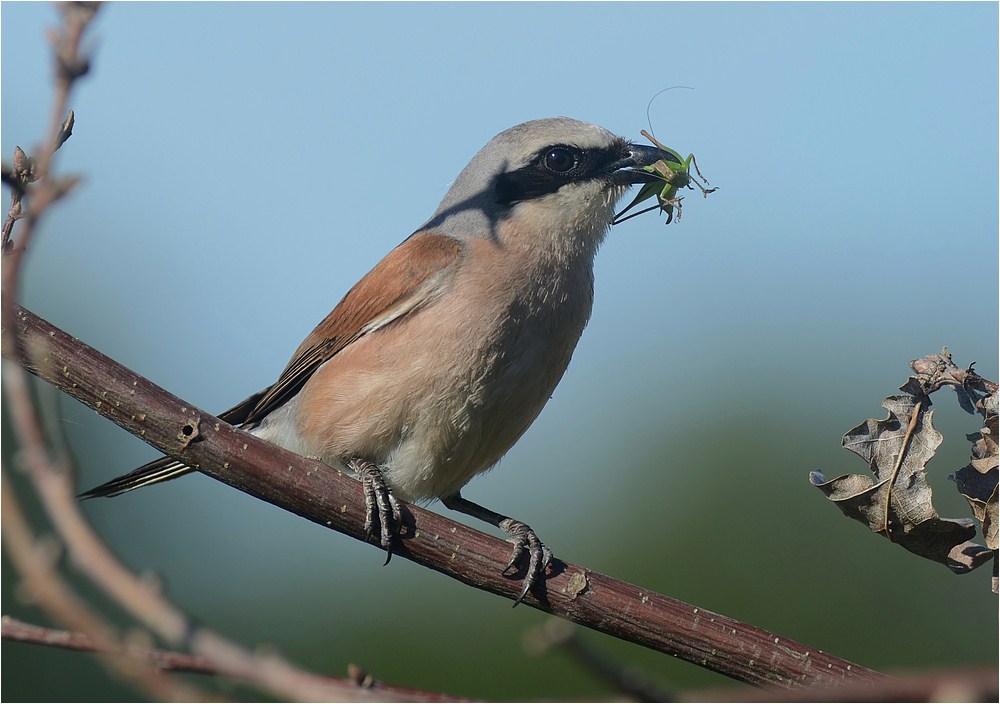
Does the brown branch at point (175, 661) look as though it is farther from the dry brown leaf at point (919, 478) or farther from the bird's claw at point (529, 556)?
the bird's claw at point (529, 556)

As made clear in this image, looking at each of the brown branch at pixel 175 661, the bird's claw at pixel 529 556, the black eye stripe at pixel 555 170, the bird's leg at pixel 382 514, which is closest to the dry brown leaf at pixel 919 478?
the bird's claw at pixel 529 556

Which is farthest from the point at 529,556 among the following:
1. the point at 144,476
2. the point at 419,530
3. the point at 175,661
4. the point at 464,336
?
the point at 175,661

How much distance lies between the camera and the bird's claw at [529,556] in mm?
2859

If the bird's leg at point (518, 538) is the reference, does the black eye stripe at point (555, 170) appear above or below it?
above

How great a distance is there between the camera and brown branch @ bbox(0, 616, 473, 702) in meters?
0.95

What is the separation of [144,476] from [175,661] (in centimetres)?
269

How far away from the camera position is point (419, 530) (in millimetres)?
2869

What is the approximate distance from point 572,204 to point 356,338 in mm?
958

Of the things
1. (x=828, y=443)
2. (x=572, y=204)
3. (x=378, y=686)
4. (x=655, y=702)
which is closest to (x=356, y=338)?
(x=572, y=204)

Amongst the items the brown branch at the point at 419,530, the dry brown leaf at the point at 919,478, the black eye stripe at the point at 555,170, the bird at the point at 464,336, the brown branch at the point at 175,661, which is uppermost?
the black eye stripe at the point at 555,170

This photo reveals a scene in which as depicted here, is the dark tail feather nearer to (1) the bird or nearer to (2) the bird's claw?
(1) the bird

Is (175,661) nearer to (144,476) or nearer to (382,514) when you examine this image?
(382,514)

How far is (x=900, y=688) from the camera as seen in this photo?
0.84 m

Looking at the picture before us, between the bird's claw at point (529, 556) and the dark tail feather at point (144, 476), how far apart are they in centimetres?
120
